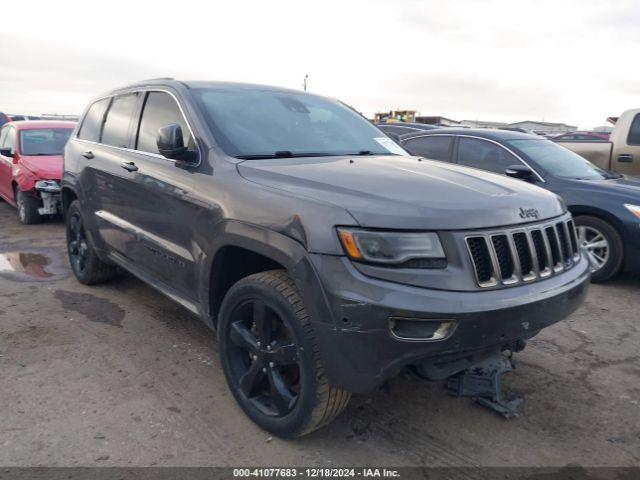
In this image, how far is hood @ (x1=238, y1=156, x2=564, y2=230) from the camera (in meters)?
2.28

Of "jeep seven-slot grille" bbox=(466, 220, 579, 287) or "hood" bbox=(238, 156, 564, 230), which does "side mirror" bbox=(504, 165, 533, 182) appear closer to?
"hood" bbox=(238, 156, 564, 230)

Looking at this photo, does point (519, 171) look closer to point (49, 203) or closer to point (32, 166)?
point (49, 203)

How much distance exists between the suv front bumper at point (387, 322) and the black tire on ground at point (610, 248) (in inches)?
144

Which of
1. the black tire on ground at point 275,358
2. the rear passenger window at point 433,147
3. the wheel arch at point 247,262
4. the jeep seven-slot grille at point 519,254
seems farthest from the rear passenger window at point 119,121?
the rear passenger window at point 433,147

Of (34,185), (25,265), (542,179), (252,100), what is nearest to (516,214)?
(252,100)

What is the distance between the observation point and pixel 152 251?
11.7 feet

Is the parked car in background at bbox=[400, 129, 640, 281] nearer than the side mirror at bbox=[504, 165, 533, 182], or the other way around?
the parked car in background at bbox=[400, 129, 640, 281]

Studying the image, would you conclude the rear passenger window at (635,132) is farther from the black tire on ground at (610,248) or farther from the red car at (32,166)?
the red car at (32,166)

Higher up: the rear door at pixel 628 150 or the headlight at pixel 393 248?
the rear door at pixel 628 150

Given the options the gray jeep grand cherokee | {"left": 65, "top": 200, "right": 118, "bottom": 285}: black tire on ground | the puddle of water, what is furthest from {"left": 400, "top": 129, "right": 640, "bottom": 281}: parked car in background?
the puddle of water

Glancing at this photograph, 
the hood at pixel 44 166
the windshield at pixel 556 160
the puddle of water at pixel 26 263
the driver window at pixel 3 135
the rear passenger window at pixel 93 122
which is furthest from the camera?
the driver window at pixel 3 135

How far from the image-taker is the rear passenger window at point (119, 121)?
4.14 meters

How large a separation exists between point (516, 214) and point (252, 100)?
1926 mm

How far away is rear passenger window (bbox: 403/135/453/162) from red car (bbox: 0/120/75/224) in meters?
5.24
